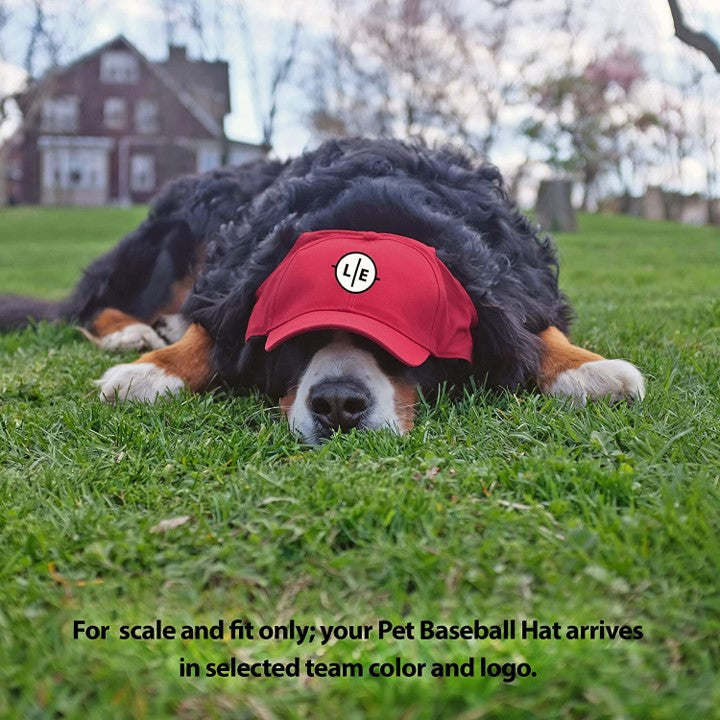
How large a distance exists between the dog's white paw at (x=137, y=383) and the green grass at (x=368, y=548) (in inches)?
5.4

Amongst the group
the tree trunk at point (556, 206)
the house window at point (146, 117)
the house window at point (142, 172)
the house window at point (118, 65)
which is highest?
the house window at point (118, 65)

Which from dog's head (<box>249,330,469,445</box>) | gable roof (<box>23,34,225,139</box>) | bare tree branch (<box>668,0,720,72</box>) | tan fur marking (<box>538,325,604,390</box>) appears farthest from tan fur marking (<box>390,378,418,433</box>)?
gable roof (<box>23,34,225,139</box>)

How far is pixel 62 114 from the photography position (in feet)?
142

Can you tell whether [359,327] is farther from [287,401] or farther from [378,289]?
[287,401]

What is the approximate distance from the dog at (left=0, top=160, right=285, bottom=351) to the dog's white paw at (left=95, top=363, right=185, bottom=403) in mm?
1299

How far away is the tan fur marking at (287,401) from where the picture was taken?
10.6 ft

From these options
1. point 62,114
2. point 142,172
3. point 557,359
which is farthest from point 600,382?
point 62,114

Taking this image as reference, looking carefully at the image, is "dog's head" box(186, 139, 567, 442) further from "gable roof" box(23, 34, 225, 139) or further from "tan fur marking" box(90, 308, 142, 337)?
"gable roof" box(23, 34, 225, 139)

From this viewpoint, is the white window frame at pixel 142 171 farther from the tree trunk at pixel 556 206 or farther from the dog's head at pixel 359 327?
the dog's head at pixel 359 327

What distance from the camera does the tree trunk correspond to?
18906mm

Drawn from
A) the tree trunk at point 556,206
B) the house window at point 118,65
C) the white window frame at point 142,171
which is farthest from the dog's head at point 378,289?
the house window at point 118,65

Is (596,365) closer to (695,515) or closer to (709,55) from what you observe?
(695,515)

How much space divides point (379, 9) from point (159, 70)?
13.3 m

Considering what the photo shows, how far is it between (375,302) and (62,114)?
148 ft
